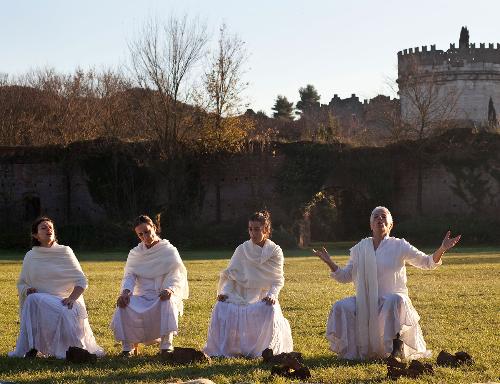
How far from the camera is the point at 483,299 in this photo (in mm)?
13656

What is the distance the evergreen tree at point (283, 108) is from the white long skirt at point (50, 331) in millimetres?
67947

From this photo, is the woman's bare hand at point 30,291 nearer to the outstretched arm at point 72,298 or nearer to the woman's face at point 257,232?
the outstretched arm at point 72,298

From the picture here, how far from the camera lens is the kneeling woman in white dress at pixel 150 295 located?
28.5 ft

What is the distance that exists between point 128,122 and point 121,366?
39.4 meters

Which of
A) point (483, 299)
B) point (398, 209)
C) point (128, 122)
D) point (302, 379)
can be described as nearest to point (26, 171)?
point (128, 122)

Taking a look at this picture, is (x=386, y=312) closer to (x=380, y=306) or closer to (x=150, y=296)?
(x=380, y=306)

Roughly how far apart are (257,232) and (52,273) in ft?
6.77

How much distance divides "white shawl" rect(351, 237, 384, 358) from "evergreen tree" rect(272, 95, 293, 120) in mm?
68092

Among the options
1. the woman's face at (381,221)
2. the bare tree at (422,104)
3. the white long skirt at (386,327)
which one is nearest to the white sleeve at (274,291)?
the white long skirt at (386,327)

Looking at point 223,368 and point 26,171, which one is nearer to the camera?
point 223,368

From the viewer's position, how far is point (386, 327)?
8281 mm

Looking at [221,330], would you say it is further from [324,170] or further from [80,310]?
[324,170]

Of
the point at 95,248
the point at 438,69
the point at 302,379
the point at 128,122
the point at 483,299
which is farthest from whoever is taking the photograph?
the point at 438,69

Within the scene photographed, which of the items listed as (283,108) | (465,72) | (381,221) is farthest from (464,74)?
(381,221)
